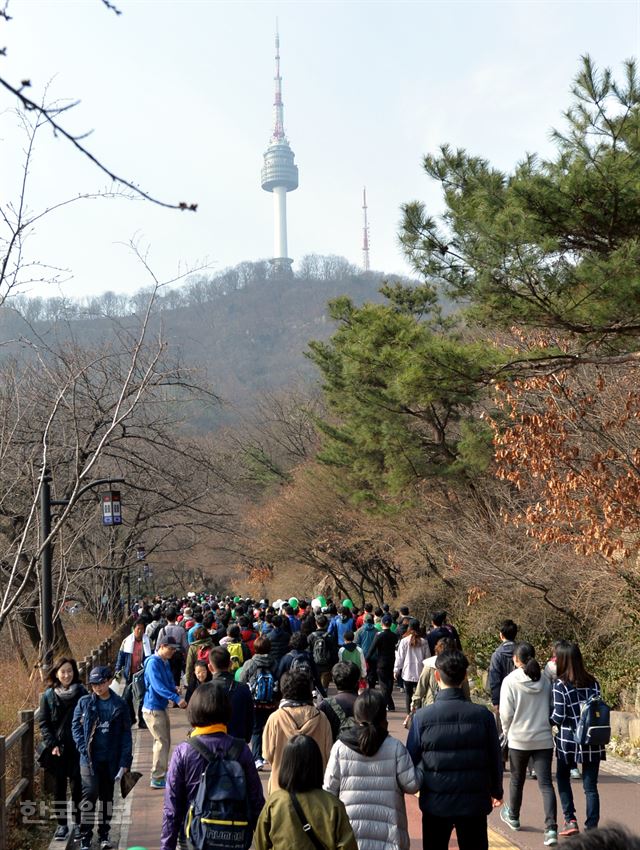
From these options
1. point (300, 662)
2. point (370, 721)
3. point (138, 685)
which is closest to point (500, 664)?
point (300, 662)

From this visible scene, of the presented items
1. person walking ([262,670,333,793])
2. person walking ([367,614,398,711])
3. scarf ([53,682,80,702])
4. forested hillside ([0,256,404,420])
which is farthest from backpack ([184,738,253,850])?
forested hillside ([0,256,404,420])

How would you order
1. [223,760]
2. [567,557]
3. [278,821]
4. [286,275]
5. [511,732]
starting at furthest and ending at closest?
[286,275] → [567,557] → [511,732] → [223,760] → [278,821]

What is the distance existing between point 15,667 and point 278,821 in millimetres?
11311

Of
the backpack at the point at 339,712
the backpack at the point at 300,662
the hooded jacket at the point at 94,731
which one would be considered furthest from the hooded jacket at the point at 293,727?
the backpack at the point at 300,662

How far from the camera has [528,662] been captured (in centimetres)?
800

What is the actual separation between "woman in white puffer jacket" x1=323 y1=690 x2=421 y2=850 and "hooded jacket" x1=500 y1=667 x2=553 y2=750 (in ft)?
9.72

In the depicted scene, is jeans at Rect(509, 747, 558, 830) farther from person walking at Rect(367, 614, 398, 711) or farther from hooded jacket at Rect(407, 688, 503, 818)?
person walking at Rect(367, 614, 398, 711)

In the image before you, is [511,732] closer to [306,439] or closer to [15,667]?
[15,667]

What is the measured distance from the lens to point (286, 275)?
124875 millimetres

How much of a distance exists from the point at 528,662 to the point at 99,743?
150 inches

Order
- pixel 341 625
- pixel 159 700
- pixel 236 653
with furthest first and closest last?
pixel 341 625
pixel 236 653
pixel 159 700

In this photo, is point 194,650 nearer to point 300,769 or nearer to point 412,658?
point 412,658

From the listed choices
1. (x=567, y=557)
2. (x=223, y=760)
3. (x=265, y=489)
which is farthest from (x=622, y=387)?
(x=265, y=489)

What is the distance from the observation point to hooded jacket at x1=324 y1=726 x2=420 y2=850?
4.94 metres
